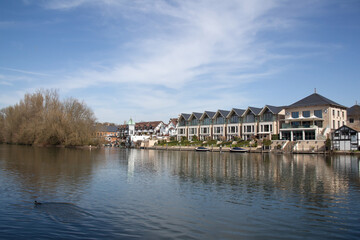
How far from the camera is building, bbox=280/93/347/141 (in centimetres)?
6253

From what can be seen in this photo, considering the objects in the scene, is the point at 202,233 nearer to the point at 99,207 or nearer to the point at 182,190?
the point at 99,207

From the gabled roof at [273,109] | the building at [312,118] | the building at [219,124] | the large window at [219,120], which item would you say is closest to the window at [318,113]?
the building at [312,118]

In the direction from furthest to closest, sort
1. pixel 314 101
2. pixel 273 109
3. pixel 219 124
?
pixel 219 124 → pixel 273 109 → pixel 314 101

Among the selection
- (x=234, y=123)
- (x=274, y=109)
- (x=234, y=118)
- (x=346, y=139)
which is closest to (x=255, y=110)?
(x=274, y=109)

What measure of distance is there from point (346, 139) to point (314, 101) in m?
12.1

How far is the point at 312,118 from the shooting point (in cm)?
6347

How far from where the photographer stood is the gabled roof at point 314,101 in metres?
64.0

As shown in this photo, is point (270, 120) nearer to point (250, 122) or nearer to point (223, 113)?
point (250, 122)

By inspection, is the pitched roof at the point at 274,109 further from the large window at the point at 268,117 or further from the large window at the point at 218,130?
the large window at the point at 218,130

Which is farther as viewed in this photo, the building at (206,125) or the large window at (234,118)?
the building at (206,125)

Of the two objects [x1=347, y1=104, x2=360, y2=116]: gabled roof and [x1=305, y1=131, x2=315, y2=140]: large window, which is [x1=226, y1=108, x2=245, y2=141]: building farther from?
[x1=347, y1=104, x2=360, y2=116]: gabled roof

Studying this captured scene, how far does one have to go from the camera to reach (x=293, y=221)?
1162 cm

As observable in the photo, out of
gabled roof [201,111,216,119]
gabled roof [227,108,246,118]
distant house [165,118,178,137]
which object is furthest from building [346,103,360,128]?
distant house [165,118,178,137]

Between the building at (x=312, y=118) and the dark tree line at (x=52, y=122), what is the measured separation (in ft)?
154
